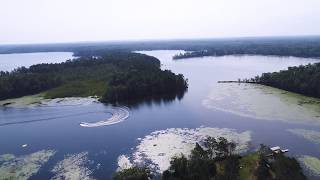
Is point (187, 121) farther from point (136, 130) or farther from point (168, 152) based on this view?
point (168, 152)

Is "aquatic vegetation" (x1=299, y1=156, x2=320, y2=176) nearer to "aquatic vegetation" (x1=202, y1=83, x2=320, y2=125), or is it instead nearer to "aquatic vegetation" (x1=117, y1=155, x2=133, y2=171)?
"aquatic vegetation" (x1=202, y1=83, x2=320, y2=125)

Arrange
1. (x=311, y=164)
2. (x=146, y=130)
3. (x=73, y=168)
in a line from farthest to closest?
1. (x=146, y=130)
2. (x=73, y=168)
3. (x=311, y=164)

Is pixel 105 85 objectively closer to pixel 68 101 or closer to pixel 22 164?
pixel 68 101

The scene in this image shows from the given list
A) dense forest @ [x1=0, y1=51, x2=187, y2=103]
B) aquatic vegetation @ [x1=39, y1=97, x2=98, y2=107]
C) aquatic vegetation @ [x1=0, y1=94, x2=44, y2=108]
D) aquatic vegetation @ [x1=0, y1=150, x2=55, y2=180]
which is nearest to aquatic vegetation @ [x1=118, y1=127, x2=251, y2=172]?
aquatic vegetation @ [x1=0, y1=150, x2=55, y2=180]

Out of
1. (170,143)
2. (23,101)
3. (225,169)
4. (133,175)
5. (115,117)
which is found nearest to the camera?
(133,175)

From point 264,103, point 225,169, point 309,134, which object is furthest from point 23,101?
point 309,134

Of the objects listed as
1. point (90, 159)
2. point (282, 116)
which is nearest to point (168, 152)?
point (90, 159)

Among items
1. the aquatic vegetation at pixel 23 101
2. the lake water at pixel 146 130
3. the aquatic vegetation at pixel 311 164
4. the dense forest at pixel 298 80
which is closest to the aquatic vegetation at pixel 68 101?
the lake water at pixel 146 130
